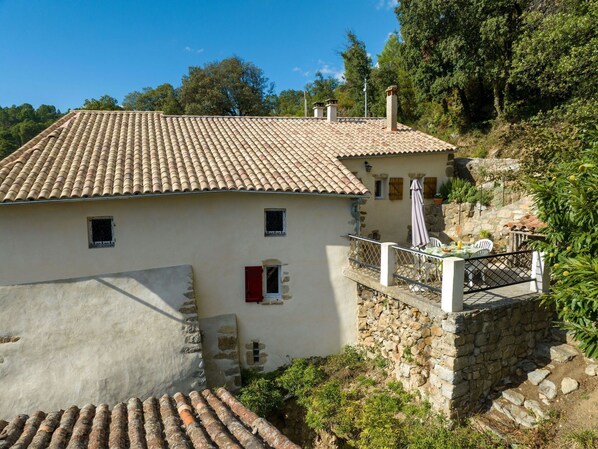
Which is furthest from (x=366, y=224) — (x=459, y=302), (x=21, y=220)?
(x=21, y=220)

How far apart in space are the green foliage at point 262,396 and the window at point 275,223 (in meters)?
3.98

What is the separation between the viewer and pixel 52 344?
8.30m

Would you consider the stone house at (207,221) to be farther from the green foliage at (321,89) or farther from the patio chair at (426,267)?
the green foliage at (321,89)

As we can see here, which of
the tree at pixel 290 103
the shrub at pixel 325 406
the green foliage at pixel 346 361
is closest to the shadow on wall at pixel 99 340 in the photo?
the shrub at pixel 325 406

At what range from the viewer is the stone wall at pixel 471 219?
42.3 ft

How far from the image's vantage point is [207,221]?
945cm

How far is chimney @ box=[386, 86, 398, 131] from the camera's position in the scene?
15797mm

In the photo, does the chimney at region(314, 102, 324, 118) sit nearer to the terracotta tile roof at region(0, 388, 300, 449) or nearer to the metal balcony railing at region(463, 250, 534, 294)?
the metal balcony railing at region(463, 250, 534, 294)

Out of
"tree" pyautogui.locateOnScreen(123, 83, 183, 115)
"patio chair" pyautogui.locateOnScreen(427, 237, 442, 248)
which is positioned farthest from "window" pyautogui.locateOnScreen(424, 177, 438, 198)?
"tree" pyautogui.locateOnScreen(123, 83, 183, 115)

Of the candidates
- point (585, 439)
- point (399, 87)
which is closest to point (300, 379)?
point (585, 439)

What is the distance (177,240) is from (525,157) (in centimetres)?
1126

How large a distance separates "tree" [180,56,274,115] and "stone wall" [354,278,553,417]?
31.9m

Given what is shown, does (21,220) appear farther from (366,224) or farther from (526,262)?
(526,262)

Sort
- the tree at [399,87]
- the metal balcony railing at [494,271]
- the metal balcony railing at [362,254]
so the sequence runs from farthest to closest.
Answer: the tree at [399,87]
the metal balcony railing at [362,254]
the metal balcony railing at [494,271]
